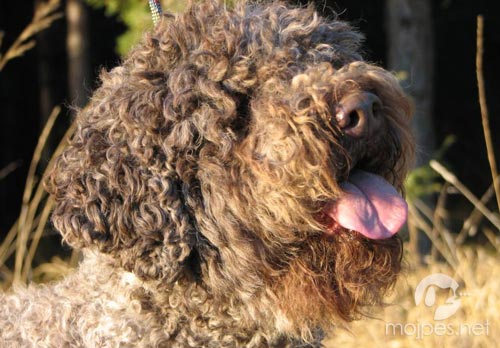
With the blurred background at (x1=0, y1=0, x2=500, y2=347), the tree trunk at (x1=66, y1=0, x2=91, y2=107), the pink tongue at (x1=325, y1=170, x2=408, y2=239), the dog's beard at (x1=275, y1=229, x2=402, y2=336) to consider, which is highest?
the pink tongue at (x1=325, y1=170, x2=408, y2=239)

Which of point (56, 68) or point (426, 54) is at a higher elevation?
point (426, 54)

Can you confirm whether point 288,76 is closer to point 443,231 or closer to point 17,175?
point 443,231

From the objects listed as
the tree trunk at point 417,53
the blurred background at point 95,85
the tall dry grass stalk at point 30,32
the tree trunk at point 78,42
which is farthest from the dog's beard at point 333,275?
the tree trunk at point 78,42

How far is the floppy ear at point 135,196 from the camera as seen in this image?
101 inches

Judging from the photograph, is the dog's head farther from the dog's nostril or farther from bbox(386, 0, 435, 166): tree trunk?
bbox(386, 0, 435, 166): tree trunk

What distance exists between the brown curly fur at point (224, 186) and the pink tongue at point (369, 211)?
0.16 ft

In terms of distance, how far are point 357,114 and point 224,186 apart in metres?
0.46

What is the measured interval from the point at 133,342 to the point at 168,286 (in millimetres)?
246

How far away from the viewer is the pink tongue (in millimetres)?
2539

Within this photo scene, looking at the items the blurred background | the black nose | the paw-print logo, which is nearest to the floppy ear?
the black nose

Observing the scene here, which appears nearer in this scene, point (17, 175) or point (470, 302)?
point (470, 302)

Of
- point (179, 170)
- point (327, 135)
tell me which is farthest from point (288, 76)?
point (179, 170)

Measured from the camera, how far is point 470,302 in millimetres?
4457

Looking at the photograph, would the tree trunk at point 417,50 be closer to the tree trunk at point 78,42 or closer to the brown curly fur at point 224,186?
the brown curly fur at point 224,186
